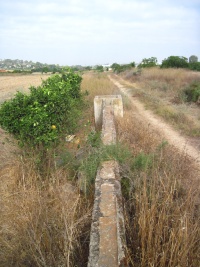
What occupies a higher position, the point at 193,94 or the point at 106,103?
the point at 193,94

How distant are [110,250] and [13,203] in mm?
1378

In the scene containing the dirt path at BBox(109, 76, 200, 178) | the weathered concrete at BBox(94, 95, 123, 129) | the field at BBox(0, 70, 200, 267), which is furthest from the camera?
the weathered concrete at BBox(94, 95, 123, 129)

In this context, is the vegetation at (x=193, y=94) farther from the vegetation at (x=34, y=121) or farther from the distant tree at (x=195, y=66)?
the distant tree at (x=195, y=66)

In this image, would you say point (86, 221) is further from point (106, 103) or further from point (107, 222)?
point (106, 103)

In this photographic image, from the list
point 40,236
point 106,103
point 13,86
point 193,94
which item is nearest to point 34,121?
point 40,236

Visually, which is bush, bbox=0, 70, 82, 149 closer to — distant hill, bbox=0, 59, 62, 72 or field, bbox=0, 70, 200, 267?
field, bbox=0, 70, 200, 267

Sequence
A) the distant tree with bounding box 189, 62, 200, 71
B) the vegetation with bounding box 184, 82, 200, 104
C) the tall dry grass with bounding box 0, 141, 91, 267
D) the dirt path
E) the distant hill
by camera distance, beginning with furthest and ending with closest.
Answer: the distant hill
the distant tree with bounding box 189, 62, 200, 71
the vegetation with bounding box 184, 82, 200, 104
the dirt path
the tall dry grass with bounding box 0, 141, 91, 267

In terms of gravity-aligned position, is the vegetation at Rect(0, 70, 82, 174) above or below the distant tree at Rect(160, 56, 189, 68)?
below

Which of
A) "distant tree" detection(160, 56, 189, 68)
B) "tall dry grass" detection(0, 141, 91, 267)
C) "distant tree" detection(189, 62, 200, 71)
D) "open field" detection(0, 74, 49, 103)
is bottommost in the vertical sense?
"tall dry grass" detection(0, 141, 91, 267)

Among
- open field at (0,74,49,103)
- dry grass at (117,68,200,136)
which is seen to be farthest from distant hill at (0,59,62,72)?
dry grass at (117,68,200,136)

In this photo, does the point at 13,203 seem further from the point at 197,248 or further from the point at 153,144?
the point at 153,144

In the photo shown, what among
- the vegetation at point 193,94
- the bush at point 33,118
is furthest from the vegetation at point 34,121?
the vegetation at point 193,94

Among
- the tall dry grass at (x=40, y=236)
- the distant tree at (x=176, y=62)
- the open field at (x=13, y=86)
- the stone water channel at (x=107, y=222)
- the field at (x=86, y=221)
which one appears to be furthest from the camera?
the distant tree at (x=176, y=62)

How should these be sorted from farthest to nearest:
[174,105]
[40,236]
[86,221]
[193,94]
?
[193,94] < [174,105] < [86,221] < [40,236]
